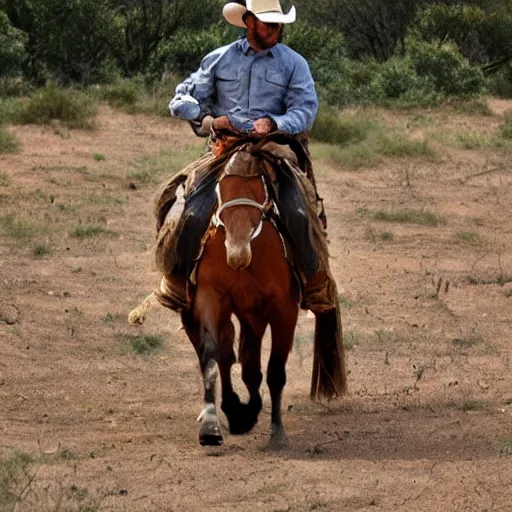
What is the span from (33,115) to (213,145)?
10226mm

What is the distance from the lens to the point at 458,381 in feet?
29.4

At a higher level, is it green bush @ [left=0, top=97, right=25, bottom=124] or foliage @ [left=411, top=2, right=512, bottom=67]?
green bush @ [left=0, top=97, right=25, bottom=124]

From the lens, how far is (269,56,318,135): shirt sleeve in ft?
24.4

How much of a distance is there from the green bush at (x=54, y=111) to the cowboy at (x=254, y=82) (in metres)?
10.1

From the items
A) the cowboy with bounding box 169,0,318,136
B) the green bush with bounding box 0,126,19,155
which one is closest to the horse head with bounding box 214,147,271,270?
the cowboy with bounding box 169,0,318,136

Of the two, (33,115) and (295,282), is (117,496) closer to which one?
(295,282)

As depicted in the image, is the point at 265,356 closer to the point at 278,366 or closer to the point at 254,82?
the point at 278,366

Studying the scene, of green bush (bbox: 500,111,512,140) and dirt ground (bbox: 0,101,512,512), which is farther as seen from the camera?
green bush (bbox: 500,111,512,140)

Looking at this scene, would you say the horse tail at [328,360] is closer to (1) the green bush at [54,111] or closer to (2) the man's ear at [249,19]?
(2) the man's ear at [249,19]

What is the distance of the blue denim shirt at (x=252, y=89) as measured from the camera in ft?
24.7

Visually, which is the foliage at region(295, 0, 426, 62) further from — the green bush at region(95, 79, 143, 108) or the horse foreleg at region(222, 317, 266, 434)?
the horse foreleg at region(222, 317, 266, 434)

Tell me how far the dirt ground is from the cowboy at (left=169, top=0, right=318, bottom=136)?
161 cm

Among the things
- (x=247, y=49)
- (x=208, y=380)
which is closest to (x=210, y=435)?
(x=208, y=380)

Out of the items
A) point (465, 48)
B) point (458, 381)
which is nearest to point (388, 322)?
point (458, 381)
